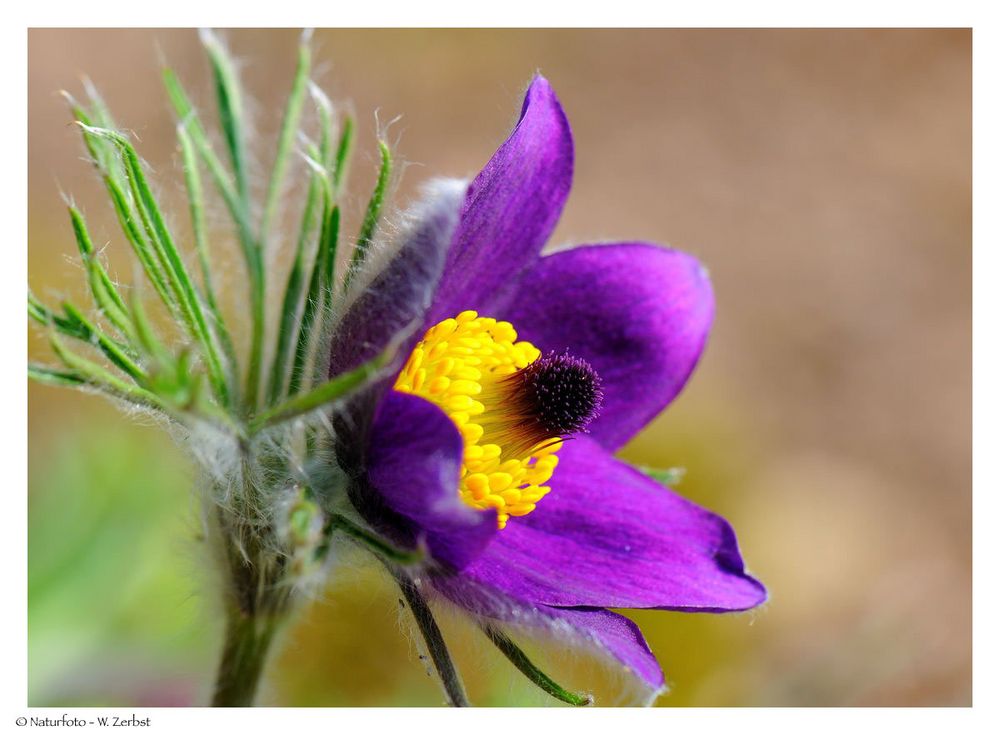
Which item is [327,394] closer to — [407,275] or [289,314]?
[407,275]

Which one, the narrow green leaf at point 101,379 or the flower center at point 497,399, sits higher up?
the flower center at point 497,399

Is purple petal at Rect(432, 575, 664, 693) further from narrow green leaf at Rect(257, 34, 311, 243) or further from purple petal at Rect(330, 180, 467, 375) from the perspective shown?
narrow green leaf at Rect(257, 34, 311, 243)

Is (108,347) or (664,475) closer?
(108,347)

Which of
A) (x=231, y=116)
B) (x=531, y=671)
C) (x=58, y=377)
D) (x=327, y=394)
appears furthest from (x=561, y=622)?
(x=231, y=116)

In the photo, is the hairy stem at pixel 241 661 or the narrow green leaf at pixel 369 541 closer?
the narrow green leaf at pixel 369 541

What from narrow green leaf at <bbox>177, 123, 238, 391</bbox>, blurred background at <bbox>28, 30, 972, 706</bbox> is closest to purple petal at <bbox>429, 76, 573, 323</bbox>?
narrow green leaf at <bbox>177, 123, 238, 391</bbox>

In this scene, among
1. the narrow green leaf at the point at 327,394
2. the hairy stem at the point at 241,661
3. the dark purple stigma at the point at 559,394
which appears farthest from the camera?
the hairy stem at the point at 241,661

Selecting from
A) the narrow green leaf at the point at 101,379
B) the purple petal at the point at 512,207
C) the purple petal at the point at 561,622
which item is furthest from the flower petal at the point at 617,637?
the narrow green leaf at the point at 101,379

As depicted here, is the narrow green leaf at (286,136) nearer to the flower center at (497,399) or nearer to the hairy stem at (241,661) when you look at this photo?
the flower center at (497,399)
